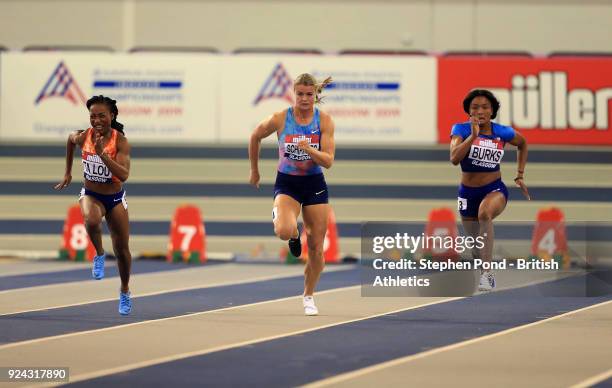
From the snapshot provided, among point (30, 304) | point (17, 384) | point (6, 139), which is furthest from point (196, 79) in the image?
point (17, 384)

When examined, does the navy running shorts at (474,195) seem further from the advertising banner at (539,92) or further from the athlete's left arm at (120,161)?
the advertising banner at (539,92)

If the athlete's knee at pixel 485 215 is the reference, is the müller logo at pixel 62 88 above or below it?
above

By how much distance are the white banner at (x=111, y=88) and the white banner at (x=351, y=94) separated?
0.30 metres

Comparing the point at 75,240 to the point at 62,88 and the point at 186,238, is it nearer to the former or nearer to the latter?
the point at 186,238

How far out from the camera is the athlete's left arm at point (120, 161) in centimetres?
1028

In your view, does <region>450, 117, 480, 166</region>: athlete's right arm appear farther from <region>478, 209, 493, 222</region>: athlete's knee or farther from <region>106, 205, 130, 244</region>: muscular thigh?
<region>106, 205, 130, 244</region>: muscular thigh

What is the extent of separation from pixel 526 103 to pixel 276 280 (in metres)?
5.08

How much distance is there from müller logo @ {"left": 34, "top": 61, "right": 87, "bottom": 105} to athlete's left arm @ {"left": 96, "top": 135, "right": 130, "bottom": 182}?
7.73 m

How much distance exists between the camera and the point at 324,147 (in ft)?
34.2

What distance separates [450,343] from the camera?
29.7ft

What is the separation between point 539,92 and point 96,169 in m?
8.95

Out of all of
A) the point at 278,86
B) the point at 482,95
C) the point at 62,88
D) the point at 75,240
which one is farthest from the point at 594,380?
the point at 62,88

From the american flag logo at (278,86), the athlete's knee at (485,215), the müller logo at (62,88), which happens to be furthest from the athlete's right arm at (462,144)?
the müller logo at (62,88)

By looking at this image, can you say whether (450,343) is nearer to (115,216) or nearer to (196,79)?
(115,216)
